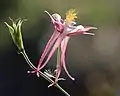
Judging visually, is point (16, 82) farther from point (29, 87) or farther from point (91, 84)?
point (91, 84)

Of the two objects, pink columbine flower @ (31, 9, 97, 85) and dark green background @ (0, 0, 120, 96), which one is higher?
pink columbine flower @ (31, 9, 97, 85)

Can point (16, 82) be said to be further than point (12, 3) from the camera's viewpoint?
No

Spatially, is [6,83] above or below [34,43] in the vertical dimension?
below

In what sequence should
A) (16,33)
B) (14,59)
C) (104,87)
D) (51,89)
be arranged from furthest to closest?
1. (14,59)
2. (51,89)
3. (104,87)
4. (16,33)

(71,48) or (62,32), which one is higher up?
(62,32)

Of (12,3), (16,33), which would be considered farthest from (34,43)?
(16,33)

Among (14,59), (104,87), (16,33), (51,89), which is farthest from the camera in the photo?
(14,59)

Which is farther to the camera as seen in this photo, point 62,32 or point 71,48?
point 71,48

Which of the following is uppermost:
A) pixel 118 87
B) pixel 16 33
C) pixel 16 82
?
pixel 16 33

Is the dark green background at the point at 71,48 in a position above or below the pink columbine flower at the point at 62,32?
below

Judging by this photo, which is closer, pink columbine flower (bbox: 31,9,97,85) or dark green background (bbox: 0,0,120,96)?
pink columbine flower (bbox: 31,9,97,85)

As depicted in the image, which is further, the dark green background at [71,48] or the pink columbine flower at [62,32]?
the dark green background at [71,48]
